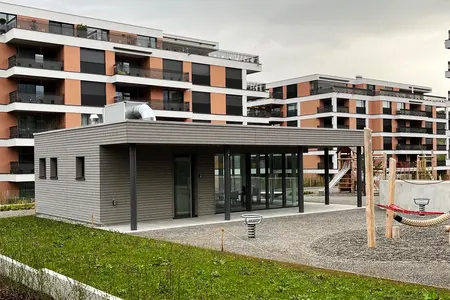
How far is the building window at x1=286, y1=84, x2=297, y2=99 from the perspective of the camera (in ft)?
212

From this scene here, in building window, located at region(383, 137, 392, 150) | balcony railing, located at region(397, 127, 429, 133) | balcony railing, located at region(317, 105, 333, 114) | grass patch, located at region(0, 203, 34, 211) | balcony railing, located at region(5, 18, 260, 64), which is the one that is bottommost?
grass patch, located at region(0, 203, 34, 211)

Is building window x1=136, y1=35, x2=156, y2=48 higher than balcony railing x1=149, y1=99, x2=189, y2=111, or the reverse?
building window x1=136, y1=35, x2=156, y2=48

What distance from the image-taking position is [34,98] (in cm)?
3781

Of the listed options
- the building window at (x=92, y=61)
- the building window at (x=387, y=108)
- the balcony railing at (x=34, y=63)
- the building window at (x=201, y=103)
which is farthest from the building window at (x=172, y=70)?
the building window at (x=387, y=108)

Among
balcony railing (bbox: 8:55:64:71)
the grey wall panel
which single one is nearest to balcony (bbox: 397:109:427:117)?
balcony railing (bbox: 8:55:64:71)

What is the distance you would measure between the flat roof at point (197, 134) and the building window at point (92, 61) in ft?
61.0

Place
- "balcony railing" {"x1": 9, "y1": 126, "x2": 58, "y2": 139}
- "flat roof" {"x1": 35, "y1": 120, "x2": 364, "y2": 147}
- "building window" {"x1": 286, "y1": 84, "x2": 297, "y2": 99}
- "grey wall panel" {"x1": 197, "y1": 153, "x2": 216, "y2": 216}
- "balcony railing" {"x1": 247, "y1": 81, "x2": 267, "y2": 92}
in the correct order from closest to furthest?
1. "flat roof" {"x1": 35, "y1": 120, "x2": 364, "y2": 147}
2. "grey wall panel" {"x1": 197, "y1": 153, "x2": 216, "y2": 216}
3. "balcony railing" {"x1": 9, "y1": 126, "x2": 58, "y2": 139}
4. "balcony railing" {"x1": 247, "y1": 81, "x2": 267, "y2": 92}
5. "building window" {"x1": 286, "y1": 84, "x2": 297, "y2": 99}

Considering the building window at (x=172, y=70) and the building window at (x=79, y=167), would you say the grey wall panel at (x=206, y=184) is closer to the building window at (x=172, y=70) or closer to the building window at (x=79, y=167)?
the building window at (x=79, y=167)

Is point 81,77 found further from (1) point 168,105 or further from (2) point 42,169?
(2) point 42,169

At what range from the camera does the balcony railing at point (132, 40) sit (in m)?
38.4

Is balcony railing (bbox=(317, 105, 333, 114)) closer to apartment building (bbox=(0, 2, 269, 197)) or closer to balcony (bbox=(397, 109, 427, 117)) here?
balcony (bbox=(397, 109, 427, 117))

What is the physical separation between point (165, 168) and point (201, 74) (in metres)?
29.7

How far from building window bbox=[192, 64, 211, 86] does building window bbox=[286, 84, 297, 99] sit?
1872cm

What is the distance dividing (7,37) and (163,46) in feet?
50.3
